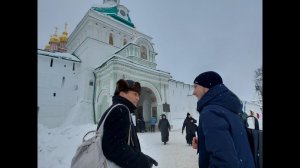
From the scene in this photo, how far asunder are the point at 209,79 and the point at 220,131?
383mm

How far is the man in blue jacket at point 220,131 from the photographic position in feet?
3.67

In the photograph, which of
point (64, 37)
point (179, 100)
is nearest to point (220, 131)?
point (179, 100)

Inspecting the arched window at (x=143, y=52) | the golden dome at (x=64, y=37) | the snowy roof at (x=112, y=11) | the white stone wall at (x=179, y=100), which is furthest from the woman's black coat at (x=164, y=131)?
the golden dome at (x=64, y=37)

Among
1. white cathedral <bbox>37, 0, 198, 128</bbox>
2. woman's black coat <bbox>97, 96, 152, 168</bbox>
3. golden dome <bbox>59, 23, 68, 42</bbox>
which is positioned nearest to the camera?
woman's black coat <bbox>97, 96, 152, 168</bbox>

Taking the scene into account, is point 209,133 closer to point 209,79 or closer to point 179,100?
point 209,79

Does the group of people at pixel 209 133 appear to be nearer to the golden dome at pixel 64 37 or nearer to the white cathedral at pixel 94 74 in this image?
the white cathedral at pixel 94 74

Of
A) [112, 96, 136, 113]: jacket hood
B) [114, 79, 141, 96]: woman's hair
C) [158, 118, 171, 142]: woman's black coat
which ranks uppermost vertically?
[114, 79, 141, 96]: woman's hair

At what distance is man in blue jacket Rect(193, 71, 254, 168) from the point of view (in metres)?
1.12

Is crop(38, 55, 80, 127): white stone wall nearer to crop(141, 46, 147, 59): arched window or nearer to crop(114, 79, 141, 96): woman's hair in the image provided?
crop(141, 46, 147, 59): arched window

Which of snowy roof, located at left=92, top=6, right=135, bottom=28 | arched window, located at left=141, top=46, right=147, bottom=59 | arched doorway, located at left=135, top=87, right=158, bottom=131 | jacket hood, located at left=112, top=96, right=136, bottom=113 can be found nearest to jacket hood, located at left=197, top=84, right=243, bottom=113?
jacket hood, located at left=112, top=96, right=136, bottom=113

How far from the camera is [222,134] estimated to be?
45.3 inches

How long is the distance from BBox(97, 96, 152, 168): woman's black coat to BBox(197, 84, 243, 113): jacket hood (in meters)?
0.47

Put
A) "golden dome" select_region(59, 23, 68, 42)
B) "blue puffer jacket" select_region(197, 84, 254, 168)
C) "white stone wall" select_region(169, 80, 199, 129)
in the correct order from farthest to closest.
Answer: "golden dome" select_region(59, 23, 68, 42), "white stone wall" select_region(169, 80, 199, 129), "blue puffer jacket" select_region(197, 84, 254, 168)
